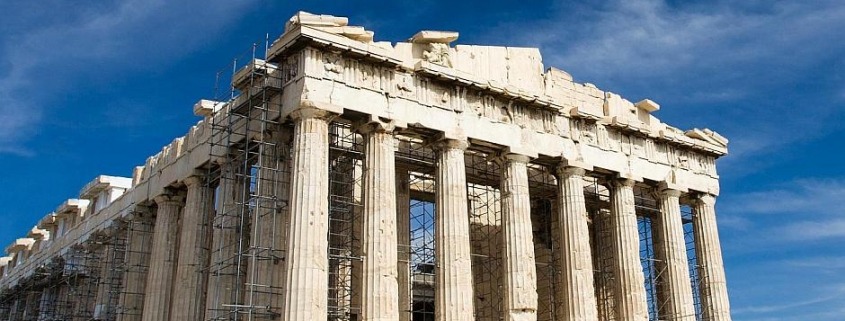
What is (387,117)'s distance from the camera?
87.6ft

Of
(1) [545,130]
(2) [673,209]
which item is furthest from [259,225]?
(2) [673,209]

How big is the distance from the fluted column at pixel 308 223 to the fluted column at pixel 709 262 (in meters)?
16.8

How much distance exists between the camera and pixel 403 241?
30.0 meters

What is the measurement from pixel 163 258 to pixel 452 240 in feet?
37.4

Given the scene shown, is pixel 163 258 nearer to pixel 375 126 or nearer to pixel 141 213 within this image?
pixel 141 213

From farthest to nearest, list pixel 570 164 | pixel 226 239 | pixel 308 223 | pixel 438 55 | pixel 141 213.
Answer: pixel 141 213, pixel 570 164, pixel 438 55, pixel 226 239, pixel 308 223

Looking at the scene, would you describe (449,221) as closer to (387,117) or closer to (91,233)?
(387,117)

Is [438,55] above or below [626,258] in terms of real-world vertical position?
above

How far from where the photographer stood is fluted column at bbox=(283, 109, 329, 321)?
23.3 meters

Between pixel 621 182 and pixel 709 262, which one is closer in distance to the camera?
pixel 621 182

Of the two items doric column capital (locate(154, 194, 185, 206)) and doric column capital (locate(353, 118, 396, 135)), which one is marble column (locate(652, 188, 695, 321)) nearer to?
doric column capital (locate(353, 118, 396, 135))

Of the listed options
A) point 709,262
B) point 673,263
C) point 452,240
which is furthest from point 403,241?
point 709,262

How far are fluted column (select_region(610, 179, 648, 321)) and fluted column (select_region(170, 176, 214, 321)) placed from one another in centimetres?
1407

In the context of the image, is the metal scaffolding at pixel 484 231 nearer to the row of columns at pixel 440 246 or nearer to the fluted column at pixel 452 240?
the row of columns at pixel 440 246
